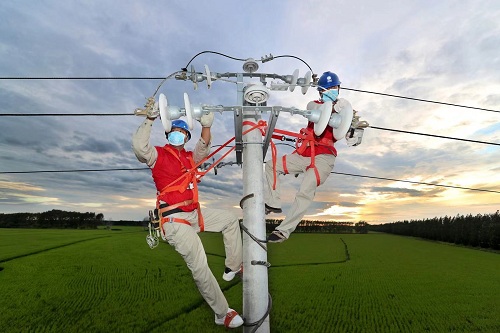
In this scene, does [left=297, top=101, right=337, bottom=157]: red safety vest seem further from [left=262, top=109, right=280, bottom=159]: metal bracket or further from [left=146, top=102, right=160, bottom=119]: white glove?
[left=146, top=102, right=160, bottom=119]: white glove

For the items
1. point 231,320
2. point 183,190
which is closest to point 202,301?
point 231,320

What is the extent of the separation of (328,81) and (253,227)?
2.56 m

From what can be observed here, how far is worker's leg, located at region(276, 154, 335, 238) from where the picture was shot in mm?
4473

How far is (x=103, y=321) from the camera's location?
714 centimetres

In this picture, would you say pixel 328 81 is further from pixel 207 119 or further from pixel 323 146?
pixel 207 119

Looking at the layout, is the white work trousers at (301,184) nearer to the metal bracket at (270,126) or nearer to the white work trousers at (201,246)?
the metal bracket at (270,126)

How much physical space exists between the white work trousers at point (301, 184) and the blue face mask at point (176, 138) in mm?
1489

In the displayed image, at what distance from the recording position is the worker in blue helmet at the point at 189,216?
492 centimetres

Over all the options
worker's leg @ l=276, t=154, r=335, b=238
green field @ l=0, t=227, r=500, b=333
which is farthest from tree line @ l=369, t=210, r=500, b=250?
worker's leg @ l=276, t=154, r=335, b=238

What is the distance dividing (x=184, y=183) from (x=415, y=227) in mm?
63088

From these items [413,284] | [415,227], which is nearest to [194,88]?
[413,284]

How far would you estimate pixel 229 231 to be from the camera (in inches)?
197

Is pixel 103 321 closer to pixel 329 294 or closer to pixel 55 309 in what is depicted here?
pixel 55 309

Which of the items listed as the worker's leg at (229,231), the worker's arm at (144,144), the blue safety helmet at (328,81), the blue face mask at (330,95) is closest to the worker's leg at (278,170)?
the worker's leg at (229,231)
